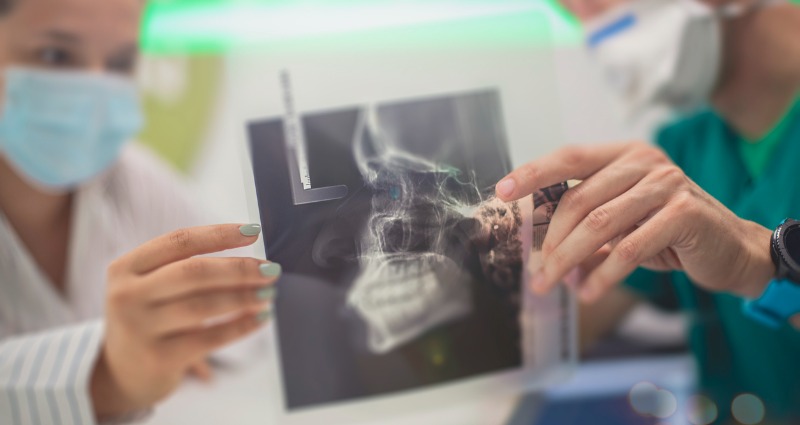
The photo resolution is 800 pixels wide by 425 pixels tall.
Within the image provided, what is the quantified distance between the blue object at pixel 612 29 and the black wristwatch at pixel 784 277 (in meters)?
0.42

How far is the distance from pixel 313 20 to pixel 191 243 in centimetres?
64

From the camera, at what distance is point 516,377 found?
0.80 m

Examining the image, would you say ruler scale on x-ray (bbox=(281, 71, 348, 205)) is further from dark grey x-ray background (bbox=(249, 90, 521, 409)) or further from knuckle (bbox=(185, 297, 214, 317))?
knuckle (bbox=(185, 297, 214, 317))

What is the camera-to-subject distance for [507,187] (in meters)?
0.56

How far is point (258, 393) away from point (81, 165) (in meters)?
0.45

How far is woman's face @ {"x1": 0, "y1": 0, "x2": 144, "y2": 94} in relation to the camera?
2.60ft

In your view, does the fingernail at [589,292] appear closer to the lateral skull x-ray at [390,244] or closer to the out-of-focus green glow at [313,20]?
the lateral skull x-ray at [390,244]

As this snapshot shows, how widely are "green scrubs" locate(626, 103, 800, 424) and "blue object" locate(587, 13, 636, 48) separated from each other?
231 mm

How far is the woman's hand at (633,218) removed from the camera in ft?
1.82

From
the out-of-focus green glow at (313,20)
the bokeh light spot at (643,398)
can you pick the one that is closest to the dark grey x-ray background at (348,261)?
the out-of-focus green glow at (313,20)

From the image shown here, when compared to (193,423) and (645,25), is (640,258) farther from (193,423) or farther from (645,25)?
(193,423)

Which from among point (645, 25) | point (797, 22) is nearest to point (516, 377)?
point (645, 25)

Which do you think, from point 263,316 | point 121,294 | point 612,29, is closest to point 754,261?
point 612,29

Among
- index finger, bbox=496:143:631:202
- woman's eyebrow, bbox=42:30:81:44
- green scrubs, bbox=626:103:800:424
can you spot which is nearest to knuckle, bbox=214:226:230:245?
index finger, bbox=496:143:631:202
